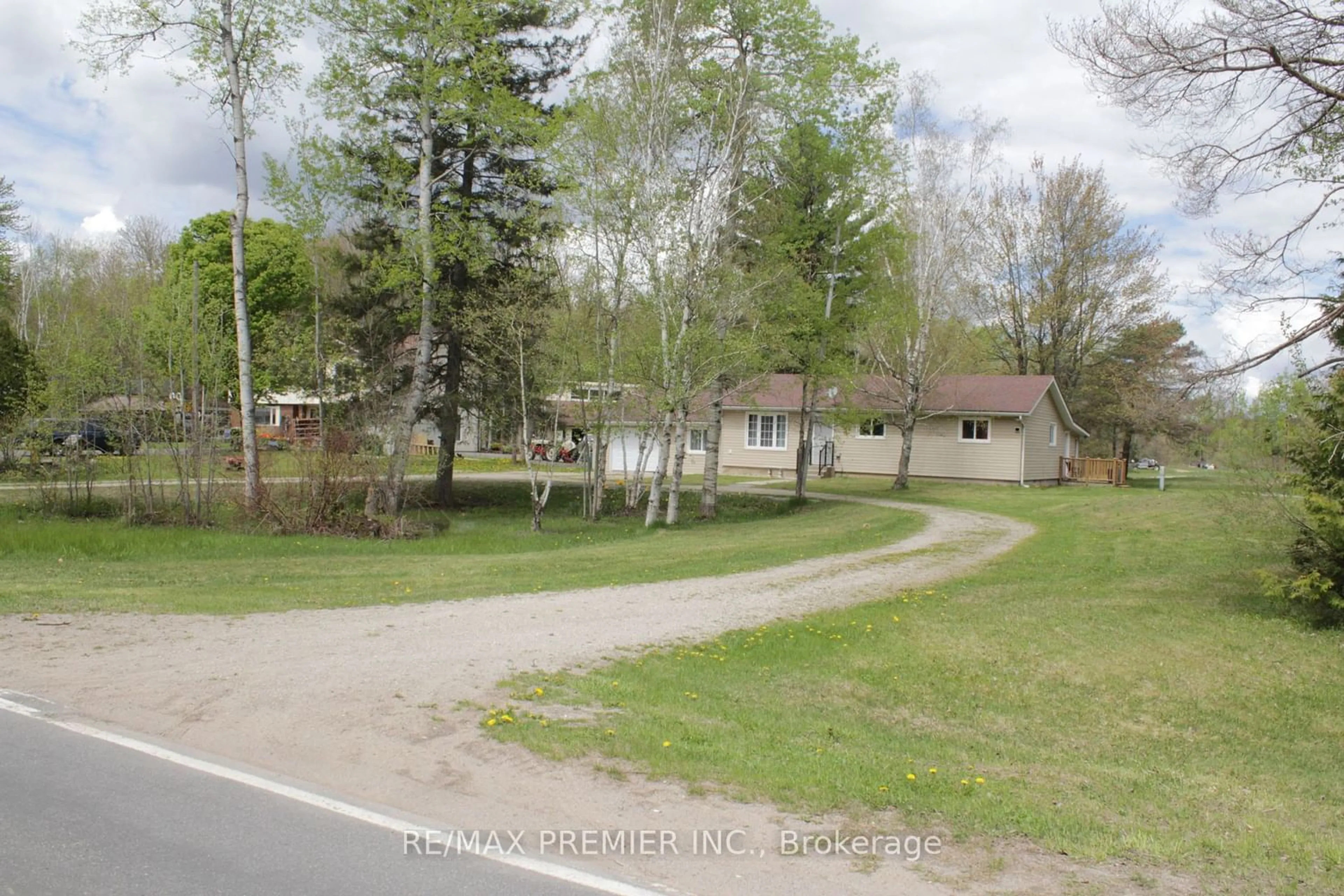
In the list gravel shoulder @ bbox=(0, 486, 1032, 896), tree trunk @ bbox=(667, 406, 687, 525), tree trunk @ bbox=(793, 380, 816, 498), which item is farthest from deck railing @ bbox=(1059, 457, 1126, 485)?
gravel shoulder @ bbox=(0, 486, 1032, 896)

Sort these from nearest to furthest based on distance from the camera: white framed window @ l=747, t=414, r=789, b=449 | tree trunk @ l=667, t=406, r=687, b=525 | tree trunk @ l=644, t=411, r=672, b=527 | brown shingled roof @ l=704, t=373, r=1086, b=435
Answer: tree trunk @ l=644, t=411, r=672, b=527, tree trunk @ l=667, t=406, r=687, b=525, brown shingled roof @ l=704, t=373, r=1086, b=435, white framed window @ l=747, t=414, r=789, b=449

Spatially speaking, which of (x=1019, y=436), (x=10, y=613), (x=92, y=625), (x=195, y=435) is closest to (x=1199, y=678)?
(x=92, y=625)

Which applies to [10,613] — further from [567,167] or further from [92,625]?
[567,167]

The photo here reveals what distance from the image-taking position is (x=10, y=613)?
374 inches

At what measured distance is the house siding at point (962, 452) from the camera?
117ft

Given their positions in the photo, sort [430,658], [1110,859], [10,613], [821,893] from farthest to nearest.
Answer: [10,613], [430,658], [1110,859], [821,893]

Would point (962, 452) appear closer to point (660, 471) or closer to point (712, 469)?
point (712, 469)

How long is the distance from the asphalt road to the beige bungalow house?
27599 mm

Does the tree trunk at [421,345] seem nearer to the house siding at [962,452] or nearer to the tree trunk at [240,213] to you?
the tree trunk at [240,213]

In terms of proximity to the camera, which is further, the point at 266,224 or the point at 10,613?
the point at 266,224

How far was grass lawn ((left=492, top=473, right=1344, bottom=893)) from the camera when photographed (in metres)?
5.11

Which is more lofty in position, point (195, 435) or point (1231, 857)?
point (195, 435)

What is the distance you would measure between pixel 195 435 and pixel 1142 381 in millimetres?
37916

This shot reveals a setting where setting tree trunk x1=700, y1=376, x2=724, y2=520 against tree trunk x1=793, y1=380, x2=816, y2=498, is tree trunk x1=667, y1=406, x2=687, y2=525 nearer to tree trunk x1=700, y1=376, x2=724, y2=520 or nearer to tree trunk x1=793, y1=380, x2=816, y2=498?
tree trunk x1=700, y1=376, x2=724, y2=520
